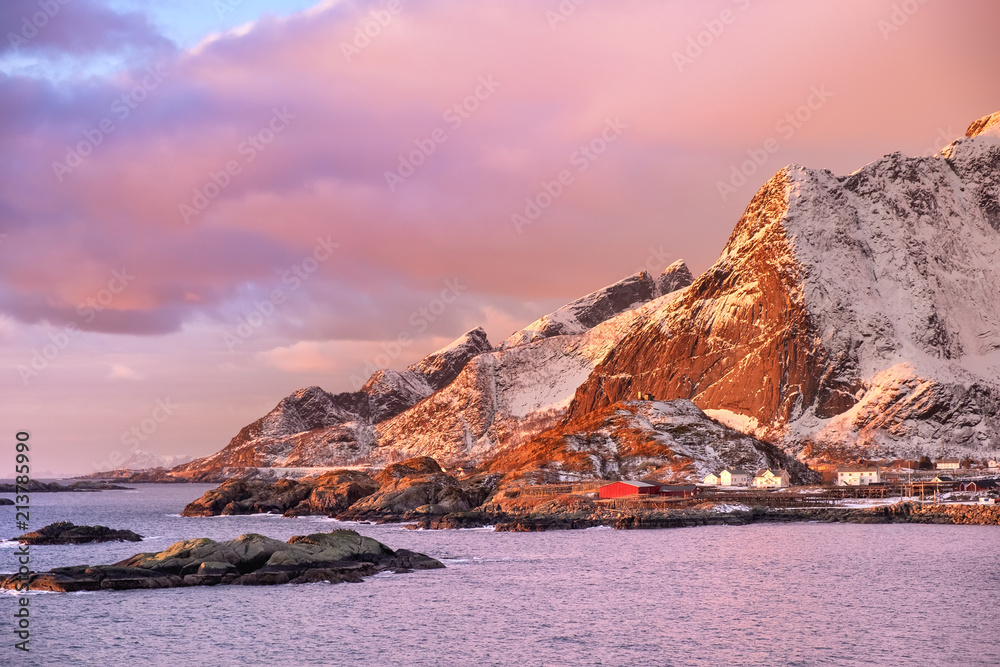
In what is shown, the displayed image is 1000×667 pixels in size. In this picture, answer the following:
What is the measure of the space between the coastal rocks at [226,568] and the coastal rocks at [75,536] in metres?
45.3

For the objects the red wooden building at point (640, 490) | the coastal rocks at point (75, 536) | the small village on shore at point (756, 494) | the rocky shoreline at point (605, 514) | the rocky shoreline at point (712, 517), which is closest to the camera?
the coastal rocks at point (75, 536)

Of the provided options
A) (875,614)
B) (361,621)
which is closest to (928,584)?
(875,614)

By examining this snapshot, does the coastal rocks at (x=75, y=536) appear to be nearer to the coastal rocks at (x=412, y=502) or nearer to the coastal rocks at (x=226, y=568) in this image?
the coastal rocks at (x=226, y=568)

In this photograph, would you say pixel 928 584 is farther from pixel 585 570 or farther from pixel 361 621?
pixel 361 621

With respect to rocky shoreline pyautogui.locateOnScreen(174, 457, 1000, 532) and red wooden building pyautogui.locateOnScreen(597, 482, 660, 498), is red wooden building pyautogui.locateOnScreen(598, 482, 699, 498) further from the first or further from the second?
rocky shoreline pyautogui.locateOnScreen(174, 457, 1000, 532)

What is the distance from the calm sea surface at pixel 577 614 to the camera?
59.4 metres

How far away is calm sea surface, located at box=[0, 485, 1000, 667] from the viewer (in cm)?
5938

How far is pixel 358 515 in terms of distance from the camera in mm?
185250

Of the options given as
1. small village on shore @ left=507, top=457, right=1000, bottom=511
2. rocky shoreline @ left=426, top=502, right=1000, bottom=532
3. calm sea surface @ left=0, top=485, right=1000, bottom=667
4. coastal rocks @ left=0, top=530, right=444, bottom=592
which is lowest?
calm sea surface @ left=0, top=485, right=1000, bottom=667

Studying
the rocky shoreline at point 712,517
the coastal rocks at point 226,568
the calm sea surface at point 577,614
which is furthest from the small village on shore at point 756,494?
the coastal rocks at point 226,568

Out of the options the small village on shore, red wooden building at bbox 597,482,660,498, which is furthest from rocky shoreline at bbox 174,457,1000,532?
red wooden building at bbox 597,482,660,498

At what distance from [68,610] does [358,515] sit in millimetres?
111727

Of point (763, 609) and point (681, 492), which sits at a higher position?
point (681, 492)

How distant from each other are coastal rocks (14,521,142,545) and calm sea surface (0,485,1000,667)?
1598 cm
